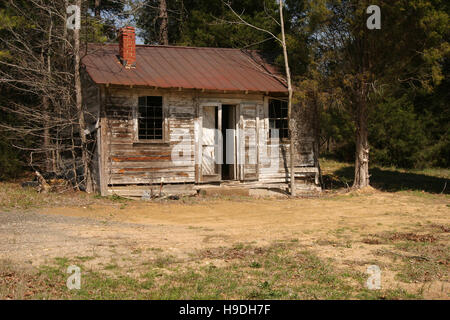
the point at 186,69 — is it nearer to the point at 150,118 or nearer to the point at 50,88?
the point at 150,118

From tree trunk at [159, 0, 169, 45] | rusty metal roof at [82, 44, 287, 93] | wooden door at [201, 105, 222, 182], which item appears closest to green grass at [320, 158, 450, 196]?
wooden door at [201, 105, 222, 182]

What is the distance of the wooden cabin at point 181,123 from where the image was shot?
14805 mm

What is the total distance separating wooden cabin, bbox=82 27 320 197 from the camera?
14805mm

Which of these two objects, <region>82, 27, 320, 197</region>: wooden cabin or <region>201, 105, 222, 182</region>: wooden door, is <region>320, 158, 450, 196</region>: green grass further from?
<region>201, 105, 222, 182</region>: wooden door

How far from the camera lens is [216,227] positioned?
10594 millimetres

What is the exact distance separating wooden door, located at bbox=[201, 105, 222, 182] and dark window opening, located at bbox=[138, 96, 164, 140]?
1435mm

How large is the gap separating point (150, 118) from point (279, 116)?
458cm

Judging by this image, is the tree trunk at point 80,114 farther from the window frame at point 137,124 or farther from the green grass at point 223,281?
the green grass at point 223,281

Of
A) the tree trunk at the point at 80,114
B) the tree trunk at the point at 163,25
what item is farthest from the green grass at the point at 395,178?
the tree trunk at the point at 163,25

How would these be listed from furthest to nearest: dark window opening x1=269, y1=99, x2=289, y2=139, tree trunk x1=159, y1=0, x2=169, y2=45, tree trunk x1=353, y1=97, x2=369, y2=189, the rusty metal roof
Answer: tree trunk x1=159, y1=0, x2=169, y2=45 < dark window opening x1=269, y1=99, x2=289, y2=139 < tree trunk x1=353, y1=97, x2=369, y2=189 < the rusty metal roof

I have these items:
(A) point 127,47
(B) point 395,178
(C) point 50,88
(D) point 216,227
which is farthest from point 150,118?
(B) point 395,178

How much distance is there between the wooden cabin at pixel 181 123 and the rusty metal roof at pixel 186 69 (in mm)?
33

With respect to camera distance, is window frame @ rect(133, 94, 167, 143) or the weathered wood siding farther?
window frame @ rect(133, 94, 167, 143)

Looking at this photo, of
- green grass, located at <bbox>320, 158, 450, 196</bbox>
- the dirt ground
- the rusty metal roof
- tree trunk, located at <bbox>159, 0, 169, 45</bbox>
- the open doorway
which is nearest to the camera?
the dirt ground
